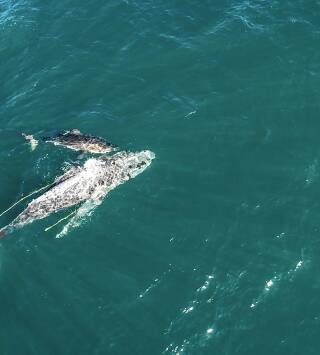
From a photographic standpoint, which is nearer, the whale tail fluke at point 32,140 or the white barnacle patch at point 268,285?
the white barnacle patch at point 268,285

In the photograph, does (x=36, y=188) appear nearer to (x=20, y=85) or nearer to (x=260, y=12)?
(x=20, y=85)

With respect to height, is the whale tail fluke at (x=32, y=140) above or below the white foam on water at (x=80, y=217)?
above

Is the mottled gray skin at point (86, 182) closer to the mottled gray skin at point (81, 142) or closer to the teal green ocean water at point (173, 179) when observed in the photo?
the teal green ocean water at point (173, 179)

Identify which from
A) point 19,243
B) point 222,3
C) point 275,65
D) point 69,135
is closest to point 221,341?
point 19,243

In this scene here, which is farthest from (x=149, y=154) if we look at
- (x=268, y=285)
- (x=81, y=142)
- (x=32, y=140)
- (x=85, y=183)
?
(x=268, y=285)

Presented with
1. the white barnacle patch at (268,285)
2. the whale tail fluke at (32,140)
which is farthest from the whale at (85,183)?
the white barnacle patch at (268,285)

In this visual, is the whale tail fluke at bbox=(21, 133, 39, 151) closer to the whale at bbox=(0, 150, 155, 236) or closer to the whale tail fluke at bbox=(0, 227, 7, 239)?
the whale at bbox=(0, 150, 155, 236)

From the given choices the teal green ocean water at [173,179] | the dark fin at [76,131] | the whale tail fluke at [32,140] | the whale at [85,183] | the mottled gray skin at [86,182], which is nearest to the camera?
the teal green ocean water at [173,179]
